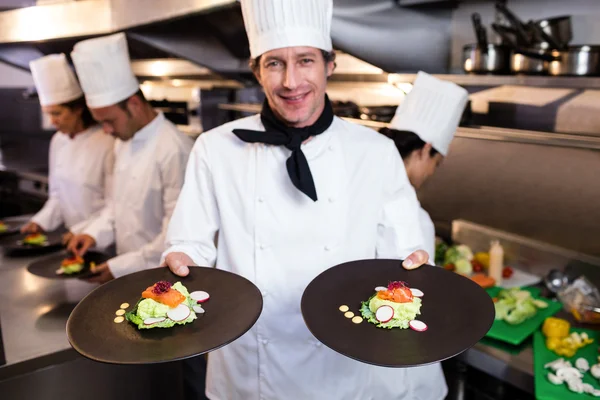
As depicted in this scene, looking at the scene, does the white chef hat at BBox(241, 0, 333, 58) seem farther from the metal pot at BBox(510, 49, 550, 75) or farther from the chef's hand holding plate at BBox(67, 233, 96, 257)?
the chef's hand holding plate at BBox(67, 233, 96, 257)

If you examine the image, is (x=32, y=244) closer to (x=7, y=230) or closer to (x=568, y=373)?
(x=7, y=230)

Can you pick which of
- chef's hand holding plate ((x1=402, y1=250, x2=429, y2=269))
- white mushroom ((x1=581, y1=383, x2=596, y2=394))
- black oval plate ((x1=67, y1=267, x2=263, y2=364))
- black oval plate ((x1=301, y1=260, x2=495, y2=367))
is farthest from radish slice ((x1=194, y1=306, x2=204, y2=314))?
white mushroom ((x1=581, y1=383, x2=596, y2=394))

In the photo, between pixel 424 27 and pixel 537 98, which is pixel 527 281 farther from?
pixel 424 27

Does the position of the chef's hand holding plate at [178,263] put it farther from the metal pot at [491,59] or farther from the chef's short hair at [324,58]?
the metal pot at [491,59]

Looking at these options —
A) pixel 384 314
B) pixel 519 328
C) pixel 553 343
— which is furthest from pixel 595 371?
pixel 384 314

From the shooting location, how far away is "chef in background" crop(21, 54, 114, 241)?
3266 mm

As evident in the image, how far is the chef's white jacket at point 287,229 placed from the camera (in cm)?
166

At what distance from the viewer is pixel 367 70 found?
2938 mm

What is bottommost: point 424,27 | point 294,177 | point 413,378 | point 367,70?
point 413,378

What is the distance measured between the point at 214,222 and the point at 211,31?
216 cm

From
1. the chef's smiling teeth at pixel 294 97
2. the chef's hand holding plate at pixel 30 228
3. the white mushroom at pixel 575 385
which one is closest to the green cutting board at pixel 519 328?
the white mushroom at pixel 575 385

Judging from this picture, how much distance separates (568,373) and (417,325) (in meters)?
0.64

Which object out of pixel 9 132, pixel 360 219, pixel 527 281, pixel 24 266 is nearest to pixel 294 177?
pixel 360 219

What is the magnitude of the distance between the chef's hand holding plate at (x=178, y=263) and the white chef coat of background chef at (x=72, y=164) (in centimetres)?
179
